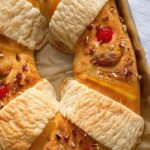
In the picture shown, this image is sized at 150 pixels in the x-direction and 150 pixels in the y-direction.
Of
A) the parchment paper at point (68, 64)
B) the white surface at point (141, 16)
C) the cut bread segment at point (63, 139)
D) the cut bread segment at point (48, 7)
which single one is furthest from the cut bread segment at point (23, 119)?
the white surface at point (141, 16)

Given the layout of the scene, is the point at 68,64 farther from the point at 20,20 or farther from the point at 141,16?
the point at 141,16

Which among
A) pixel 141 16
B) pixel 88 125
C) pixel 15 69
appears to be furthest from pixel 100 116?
pixel 141 16

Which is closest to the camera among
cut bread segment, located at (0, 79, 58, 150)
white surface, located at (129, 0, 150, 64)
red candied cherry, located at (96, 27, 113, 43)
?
cut bread segment, located at (0, 79, 58, 150)

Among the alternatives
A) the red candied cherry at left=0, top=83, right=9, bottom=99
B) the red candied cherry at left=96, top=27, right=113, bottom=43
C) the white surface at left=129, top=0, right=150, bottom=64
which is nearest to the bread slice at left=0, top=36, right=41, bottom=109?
the red candied cherry at left=0, top=83, right=9, bottom=99

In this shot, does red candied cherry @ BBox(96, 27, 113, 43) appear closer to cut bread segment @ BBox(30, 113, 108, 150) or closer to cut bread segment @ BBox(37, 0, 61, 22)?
cut bread segment @ BBox(37, 0, 61, 22)

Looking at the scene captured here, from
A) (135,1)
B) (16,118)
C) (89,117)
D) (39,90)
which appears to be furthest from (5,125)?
(135,1)

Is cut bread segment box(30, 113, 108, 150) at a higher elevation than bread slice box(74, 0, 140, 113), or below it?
below

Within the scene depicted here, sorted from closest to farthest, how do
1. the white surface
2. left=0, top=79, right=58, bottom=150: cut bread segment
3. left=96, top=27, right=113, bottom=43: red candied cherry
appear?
left=0, top=79, right=58, bottom=150: cut bread segment < left=96, top=27, right=113, bottom=43: red candied cherry < the white surface

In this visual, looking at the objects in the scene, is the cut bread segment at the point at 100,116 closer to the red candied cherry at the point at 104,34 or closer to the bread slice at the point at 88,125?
the bread slice at the point at 88,125
